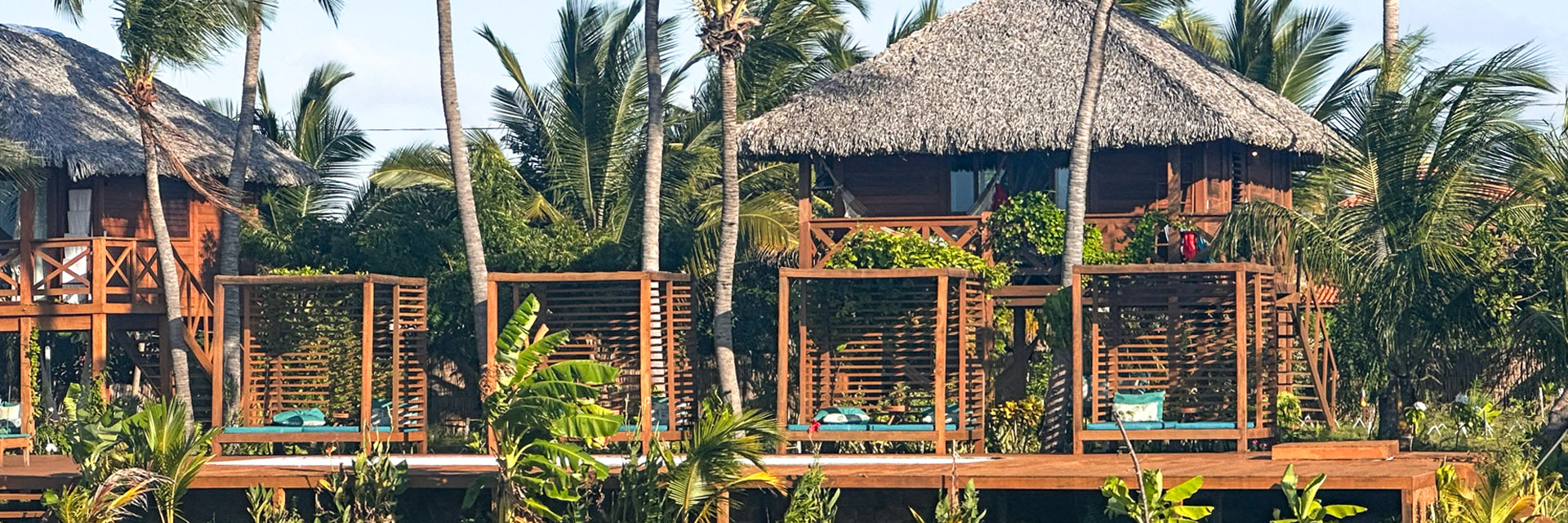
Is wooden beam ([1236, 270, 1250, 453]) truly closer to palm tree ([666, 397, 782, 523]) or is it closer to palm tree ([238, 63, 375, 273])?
palm tree ([666, 397, 782, 523])

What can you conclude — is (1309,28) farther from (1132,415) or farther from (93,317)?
(93,317)

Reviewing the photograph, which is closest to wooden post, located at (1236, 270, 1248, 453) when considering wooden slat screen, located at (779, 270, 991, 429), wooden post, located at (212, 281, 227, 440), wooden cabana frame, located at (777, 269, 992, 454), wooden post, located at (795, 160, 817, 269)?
wooden cabana frame, located at (777, 269, 992, 454)

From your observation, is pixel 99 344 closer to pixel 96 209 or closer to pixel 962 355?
pixel 96 209

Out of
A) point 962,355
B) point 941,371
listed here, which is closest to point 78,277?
point 941,371

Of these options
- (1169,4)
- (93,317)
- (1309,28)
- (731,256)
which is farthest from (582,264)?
(1309,28)

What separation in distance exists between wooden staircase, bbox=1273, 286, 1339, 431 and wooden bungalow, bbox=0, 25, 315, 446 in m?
11.9

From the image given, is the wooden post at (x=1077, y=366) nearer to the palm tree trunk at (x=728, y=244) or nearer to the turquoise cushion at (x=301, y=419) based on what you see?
the palm tree trunk at (x=728, y=244)

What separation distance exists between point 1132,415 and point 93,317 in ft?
39.4

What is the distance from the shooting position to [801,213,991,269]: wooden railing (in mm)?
25078

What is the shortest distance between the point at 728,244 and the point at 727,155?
3.31 feet

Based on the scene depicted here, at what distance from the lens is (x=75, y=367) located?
3122 centimetres

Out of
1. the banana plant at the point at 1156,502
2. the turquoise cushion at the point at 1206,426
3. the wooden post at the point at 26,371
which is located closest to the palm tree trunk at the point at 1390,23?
the turquoise cushion at the point at 1206,426

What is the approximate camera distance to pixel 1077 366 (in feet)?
74.3

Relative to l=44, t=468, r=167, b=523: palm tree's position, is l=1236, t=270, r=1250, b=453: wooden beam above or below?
above
